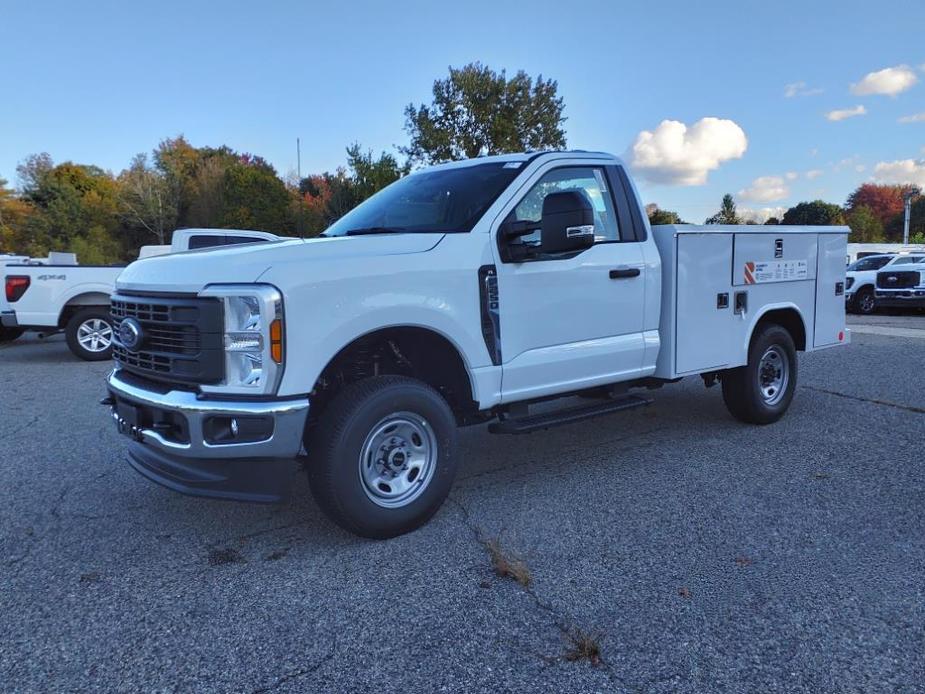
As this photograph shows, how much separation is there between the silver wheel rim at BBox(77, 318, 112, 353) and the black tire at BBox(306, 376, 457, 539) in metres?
8.60

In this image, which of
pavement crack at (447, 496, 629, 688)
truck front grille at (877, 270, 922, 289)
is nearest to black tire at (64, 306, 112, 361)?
pavement crack at (447, 496, 629, 688)

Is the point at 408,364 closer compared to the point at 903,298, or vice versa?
the point at 408,364

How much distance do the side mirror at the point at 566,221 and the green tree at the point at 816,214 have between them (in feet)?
206

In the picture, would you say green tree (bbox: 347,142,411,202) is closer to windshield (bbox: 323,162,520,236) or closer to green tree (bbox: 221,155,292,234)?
green tree (bbox: 221,155,292,234)

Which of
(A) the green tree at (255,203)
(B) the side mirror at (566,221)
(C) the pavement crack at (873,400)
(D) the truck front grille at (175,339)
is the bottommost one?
(C) the pavement crack at (873,400)

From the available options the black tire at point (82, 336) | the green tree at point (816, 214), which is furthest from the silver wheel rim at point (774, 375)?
the green tree at point (816, 214)

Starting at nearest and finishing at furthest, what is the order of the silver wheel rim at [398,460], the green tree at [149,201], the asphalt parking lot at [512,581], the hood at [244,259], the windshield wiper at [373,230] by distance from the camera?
the asphalt parking lot at [512,581] < the hood at [244,259] < the silver wheel rim at [398,460] < the windshield wiper at [373,230] < the green tree at [149,201]

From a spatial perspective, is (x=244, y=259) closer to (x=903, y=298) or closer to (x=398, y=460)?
(x=398, y=460)

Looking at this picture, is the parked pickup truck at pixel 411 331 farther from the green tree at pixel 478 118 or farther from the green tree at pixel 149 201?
the green tree at pixel 149 201

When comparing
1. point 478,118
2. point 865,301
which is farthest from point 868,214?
point 865,301

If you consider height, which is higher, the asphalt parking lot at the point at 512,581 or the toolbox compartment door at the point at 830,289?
the toolbox compartment door at the point at 830,289

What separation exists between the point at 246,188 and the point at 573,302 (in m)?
48.4

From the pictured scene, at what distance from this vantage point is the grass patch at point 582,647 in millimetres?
2633

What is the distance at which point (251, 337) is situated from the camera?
10.7 feet
